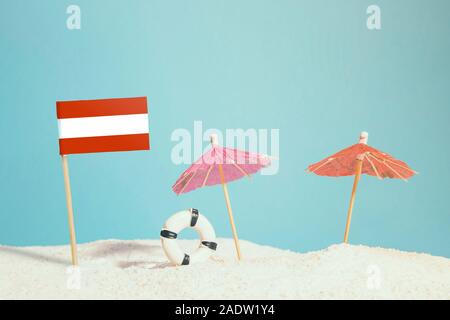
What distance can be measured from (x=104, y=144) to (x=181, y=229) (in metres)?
0.82

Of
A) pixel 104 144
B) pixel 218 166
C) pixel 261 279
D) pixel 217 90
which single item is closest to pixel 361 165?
pixel 218 166

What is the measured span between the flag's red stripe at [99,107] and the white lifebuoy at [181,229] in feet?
2.63

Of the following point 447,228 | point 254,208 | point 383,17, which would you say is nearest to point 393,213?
point 447,228

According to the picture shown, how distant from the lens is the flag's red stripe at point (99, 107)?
13.7 feet

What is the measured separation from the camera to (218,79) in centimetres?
634

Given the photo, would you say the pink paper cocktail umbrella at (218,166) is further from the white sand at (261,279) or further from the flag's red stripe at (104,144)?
the white sand at (261,279)

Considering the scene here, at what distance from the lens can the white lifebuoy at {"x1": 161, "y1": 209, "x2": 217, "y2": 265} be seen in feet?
14.2

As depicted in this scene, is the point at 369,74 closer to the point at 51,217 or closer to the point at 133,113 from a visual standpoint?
the point at 133,113

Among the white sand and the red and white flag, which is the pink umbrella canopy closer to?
the red and white flag

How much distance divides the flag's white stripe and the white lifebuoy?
2.25 ft

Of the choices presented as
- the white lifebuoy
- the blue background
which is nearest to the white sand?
the white lifebuoy

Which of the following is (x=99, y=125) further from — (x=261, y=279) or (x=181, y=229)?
(x=261, y=279)

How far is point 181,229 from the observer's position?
175 inches

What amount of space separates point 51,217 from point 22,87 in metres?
1.34
